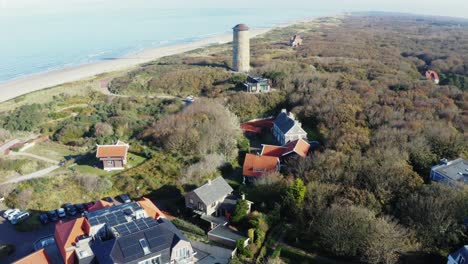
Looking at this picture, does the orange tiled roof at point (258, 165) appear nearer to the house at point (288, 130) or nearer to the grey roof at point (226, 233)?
the house at point (288, 130)

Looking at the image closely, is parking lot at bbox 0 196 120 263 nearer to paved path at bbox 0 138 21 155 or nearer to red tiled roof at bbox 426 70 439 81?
paved path at bbox 0 138 21 155

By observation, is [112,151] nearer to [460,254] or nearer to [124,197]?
[124,197]

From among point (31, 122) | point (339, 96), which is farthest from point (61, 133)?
point (339, 96)

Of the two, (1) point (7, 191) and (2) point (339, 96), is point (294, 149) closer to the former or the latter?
(2) point (339, 96)

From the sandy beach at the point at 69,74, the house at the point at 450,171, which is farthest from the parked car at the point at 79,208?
the sandy beach at the point at 69,74

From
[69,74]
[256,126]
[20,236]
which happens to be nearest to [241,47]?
[256,126]

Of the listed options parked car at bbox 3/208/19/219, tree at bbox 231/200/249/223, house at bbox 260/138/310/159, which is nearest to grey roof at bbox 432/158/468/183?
house at bbox 260/138/310/159

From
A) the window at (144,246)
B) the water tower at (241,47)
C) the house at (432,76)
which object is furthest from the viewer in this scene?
the house at (432,76)
